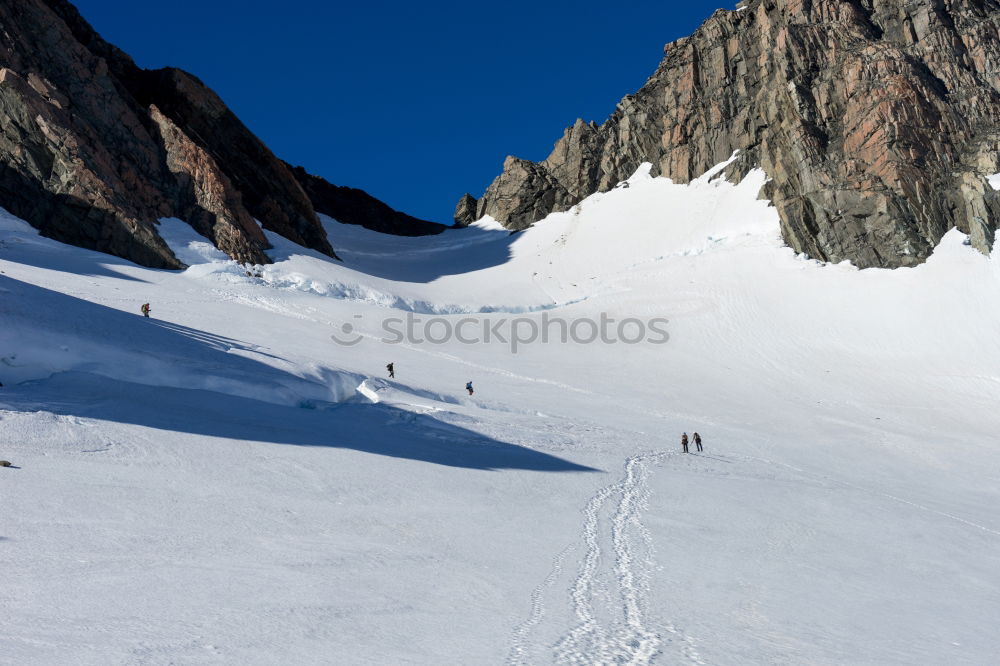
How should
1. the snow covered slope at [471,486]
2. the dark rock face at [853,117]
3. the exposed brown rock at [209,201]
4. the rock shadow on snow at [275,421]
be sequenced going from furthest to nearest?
1. the dark rock face at [853,117]
2. the exposed brown rock at [209,201]
3. the rock shadow on snow at [275,421]
4. the snow covered slope at [471,486]

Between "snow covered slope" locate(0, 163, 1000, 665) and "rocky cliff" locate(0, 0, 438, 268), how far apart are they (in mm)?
4506

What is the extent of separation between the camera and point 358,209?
362ft

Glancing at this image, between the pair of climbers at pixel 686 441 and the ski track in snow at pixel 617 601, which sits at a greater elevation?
the pair of climbers at pixel 686 441

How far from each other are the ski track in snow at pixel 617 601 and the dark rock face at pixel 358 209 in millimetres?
95178

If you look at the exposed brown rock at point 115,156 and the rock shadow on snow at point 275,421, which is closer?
the rock shadow on snow at point 275,421

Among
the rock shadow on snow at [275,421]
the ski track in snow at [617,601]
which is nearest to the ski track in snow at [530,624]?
the ski track in snow at [617,601]

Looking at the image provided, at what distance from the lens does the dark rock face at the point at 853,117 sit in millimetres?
55344

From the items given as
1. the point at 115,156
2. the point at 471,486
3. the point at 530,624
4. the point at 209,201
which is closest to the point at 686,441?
the point at 471,486

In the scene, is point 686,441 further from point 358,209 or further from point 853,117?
point 358,209

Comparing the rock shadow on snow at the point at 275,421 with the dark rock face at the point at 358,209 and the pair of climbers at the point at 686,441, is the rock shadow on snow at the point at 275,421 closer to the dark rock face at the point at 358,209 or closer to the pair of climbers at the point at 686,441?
the pair of climbers at the point at 686,441

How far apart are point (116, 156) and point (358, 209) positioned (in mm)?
56743

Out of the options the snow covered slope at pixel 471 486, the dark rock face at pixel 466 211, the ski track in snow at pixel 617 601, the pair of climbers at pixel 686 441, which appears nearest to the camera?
the ski track in snow at pixel 617 601

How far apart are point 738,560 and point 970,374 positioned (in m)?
35.8

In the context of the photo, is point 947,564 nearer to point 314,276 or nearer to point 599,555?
point 599,555
